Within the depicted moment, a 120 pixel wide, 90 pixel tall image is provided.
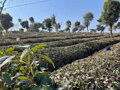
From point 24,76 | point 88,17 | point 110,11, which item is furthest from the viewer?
point 88,17

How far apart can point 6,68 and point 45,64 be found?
27.1 ft

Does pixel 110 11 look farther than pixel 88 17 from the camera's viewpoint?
No

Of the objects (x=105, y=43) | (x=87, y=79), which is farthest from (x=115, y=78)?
(x=105, y=43)

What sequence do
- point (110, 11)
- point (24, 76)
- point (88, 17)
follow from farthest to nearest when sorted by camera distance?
point (88, 17), point (110, 11), point (24, 76)

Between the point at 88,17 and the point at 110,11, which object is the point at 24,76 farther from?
the point at 88,17

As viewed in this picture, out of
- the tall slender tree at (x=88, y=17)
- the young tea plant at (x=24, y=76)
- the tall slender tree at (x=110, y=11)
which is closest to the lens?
the young tea plant at (x=24, y=76)

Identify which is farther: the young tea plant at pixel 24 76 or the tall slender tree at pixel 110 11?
the tall slender tree at pixel 110 11

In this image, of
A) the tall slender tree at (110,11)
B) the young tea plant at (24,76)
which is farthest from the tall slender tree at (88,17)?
the young tea plant at (24,76)

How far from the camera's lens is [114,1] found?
103 feet

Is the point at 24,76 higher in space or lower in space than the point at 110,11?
lower

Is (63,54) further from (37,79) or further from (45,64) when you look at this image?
(37,79)

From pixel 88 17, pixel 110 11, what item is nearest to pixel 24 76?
pixel 110 11

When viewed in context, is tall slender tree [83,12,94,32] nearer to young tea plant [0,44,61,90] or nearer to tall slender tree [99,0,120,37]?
tall slender tree [99,0,120,37]

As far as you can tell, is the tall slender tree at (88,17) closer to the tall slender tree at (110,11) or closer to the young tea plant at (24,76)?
the tall slender tree at (110,11)
